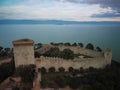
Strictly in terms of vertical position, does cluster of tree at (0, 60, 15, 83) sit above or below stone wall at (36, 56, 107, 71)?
below

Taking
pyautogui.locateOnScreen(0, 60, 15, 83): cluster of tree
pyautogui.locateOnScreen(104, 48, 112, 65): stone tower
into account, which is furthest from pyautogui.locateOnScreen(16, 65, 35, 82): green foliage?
pyautogui.locateOnScreen(104, 48, 112, 65): stone tower

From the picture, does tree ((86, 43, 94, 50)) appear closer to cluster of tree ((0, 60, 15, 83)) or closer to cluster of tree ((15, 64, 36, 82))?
cluster of tree ((15, 64, 36, 82))

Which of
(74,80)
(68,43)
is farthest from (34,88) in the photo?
(68,43)

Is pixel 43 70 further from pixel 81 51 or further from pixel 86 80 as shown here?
pixel 81 51

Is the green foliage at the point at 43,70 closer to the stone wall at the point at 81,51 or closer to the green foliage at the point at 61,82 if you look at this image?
the green foliage at the point at 61,82

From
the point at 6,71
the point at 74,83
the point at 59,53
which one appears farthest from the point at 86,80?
the point at 6,71

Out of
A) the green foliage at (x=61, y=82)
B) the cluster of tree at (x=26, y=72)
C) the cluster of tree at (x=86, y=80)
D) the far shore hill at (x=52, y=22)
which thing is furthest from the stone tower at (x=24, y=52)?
the green foliage at (x=61, y=82)
